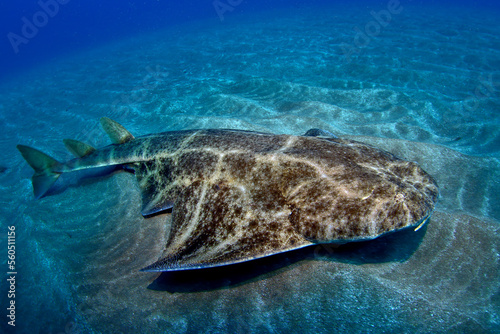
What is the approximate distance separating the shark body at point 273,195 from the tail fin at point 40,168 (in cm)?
289

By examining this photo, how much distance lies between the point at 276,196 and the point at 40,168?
5.81m

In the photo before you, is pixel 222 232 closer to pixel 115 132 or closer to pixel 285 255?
pixel 285 255

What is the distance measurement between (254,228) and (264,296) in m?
0.81

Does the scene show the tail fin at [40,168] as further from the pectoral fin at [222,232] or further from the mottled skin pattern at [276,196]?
the pectoral fin at [222,232]

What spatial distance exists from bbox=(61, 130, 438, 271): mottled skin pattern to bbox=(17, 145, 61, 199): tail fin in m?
3.06

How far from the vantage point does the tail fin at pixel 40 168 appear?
5191 millimetres

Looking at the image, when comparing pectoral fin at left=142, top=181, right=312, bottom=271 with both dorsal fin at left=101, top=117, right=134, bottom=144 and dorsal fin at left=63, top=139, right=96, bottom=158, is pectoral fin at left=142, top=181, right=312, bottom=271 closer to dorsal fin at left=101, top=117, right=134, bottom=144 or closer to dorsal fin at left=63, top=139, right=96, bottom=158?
dorsal fin at left=101, top=117, right=134, bottom=144

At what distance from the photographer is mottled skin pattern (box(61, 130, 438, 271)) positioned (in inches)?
97.3

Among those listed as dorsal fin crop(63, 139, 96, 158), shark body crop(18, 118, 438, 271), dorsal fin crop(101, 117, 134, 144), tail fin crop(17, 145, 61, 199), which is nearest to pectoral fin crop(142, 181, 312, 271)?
shark body crop(18, 118, 438, 271)

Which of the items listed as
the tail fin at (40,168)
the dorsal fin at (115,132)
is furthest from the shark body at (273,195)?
the tail fin at (40,168)

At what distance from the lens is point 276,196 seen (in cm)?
290

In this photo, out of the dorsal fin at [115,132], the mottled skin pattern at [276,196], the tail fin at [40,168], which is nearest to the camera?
the mottled skin pattern at [276,196]

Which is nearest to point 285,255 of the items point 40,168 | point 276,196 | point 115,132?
point 276,196

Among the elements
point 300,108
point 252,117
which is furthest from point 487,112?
point 252,117
